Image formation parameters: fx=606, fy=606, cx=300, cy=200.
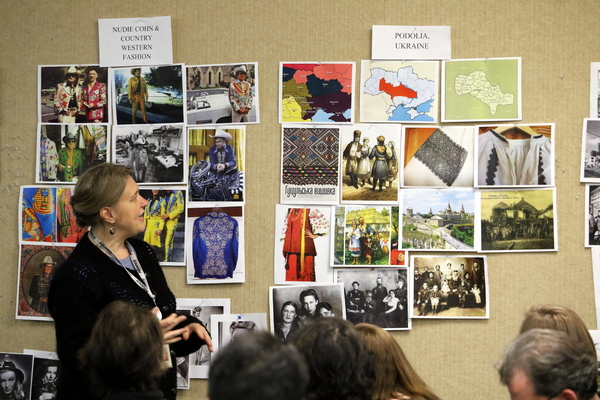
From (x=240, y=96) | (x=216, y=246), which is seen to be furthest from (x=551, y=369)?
(x=240, y=96)

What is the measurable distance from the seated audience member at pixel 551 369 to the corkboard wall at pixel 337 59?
100cm

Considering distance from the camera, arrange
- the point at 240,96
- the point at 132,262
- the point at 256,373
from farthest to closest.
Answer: the point at 240,96
the point at 132,262
the point at 256,373

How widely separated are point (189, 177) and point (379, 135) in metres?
0.84

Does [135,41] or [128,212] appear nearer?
[128,212]

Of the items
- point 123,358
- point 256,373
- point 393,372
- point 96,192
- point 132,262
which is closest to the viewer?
point 256,373

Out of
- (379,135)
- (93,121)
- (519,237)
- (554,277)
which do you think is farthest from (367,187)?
(93,121)

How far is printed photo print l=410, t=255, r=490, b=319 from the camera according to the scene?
8.21 feet

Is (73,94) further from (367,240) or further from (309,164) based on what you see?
(367,240)

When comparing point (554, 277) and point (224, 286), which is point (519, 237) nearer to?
Answer: point (554, 277)

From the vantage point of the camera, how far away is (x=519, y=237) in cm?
251

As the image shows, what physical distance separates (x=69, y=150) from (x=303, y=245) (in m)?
1.12

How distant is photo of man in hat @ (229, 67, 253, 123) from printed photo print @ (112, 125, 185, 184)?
9.9 inches

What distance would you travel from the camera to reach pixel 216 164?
2613mm

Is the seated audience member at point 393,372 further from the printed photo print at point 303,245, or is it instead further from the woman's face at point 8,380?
the woman's face at point 8,380
